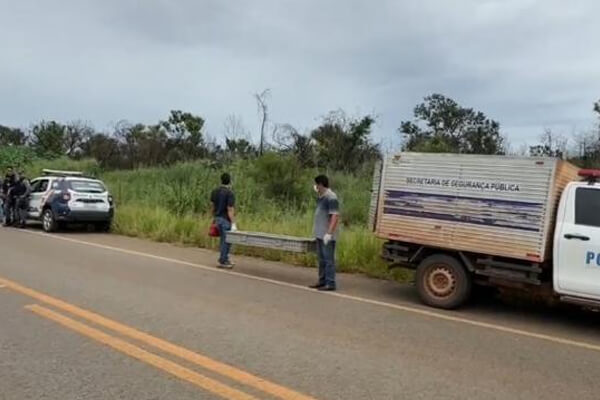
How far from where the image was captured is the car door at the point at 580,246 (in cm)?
777

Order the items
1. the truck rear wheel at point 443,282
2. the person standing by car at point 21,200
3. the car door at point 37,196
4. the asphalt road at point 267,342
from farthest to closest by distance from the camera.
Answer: the person standing by car at point 21,200
the car door at point 37,196
the truck rear wheel at point 443,282
the asphalt road at point 267,342

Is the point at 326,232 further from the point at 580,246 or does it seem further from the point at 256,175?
the point at 256,175

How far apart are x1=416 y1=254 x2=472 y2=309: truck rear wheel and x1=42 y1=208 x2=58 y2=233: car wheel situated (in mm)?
13162

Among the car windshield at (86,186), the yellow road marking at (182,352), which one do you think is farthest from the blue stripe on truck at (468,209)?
the car windshield at (86,186)

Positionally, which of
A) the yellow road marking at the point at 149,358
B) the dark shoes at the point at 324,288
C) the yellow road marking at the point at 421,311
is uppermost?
the dark shoes at the point at 324,288

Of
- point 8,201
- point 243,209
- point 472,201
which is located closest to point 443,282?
point 472,201

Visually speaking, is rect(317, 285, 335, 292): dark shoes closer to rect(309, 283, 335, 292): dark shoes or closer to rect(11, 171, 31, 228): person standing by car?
rect(309, 283, 335, 292): dark shoes

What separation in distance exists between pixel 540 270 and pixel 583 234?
0.70 metres

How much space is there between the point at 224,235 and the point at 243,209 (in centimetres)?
816

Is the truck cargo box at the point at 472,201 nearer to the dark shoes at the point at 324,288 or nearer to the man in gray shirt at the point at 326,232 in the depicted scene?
the man in gray shirt at the point at 326,232

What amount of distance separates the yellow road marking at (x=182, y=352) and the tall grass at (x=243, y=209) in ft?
18.0

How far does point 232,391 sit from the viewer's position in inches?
200

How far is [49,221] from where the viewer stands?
19297mm

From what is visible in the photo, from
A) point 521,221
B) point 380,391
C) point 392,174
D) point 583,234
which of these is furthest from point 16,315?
point 583,234
